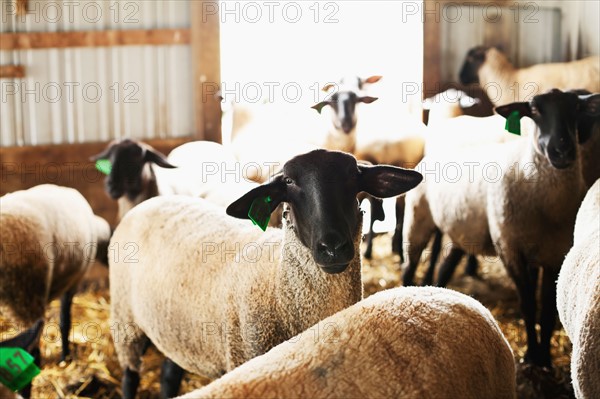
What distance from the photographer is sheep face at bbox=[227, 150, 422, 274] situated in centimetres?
297

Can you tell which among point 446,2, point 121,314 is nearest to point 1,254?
point 121,314

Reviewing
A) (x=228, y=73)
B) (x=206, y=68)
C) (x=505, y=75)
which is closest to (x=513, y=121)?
(x=206, y=68)

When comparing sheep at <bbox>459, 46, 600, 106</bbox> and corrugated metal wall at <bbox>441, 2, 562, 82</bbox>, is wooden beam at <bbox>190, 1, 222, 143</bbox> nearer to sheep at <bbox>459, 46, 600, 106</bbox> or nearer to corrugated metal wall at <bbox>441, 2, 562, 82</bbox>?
corrugated metal wall at <bbox>441, 2, 562, 82</bbox>

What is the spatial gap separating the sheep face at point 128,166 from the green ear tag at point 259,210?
2.98m

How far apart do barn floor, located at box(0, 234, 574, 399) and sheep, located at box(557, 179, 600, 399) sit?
3.58ft

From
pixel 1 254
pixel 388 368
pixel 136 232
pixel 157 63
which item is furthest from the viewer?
pixel 157 63

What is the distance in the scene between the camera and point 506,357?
2486 mm

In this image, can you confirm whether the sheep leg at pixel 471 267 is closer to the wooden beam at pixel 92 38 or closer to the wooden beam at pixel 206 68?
the wooden beam at pixel 206 68

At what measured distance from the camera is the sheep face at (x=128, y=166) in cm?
613

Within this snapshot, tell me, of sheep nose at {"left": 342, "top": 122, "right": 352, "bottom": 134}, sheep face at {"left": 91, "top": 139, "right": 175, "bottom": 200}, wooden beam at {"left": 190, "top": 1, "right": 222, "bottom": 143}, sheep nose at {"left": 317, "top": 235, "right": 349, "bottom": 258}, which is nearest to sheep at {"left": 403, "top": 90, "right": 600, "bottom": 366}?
sheep nose at {"left": 342, "top": 122, "right": 352, "bottom": 134}

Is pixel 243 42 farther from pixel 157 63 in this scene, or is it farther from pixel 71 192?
A: pixel 71 192

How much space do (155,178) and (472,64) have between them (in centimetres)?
472

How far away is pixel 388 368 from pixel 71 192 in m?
4.38

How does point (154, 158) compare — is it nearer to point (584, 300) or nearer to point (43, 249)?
point (43, 249)
